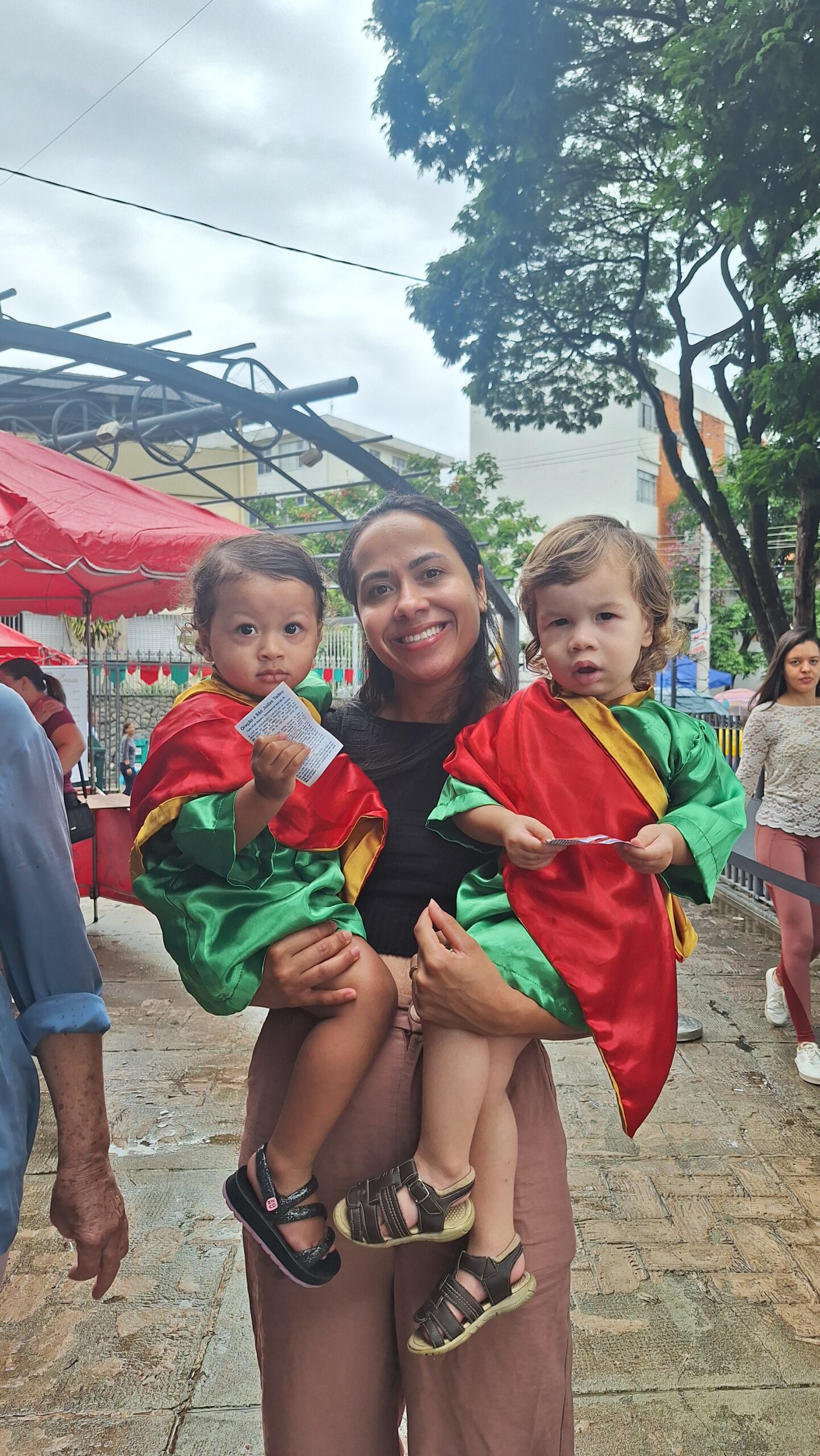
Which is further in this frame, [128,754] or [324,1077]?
[128,754]

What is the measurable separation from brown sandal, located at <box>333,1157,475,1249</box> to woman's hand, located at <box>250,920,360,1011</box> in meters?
0.24

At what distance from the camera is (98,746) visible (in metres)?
11.0

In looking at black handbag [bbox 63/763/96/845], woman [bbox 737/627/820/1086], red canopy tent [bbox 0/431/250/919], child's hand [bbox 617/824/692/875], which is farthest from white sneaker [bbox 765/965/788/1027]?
child's hand [bbox 617/824/692/875]

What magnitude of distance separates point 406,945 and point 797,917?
3.40 metres

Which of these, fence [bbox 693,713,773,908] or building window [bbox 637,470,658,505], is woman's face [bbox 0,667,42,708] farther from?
building window [bbox 637,470,658,505]

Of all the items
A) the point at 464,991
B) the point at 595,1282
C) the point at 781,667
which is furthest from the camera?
the point at 781,667

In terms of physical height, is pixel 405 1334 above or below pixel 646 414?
below

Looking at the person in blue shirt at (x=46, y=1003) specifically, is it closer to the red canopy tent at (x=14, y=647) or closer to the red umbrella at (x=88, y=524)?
the red umbrella at (x=88, y=524)

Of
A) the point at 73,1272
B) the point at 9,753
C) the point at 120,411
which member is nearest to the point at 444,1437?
the point at 73,1272

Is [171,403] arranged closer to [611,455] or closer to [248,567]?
[611,455]

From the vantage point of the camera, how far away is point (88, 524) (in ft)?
15.5

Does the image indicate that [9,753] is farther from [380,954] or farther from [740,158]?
[740,158]

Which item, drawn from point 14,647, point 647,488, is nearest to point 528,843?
point 14,647

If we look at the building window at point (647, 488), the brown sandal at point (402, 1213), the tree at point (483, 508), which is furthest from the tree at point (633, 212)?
the brown sandal at point (402, 1213)
